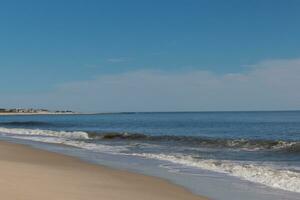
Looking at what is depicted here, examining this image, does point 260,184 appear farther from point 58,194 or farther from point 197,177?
point 58,194

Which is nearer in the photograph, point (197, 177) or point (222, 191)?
point (222, 191)

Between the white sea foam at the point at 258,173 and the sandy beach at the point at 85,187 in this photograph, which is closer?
the sandy beach at the point at 85,187

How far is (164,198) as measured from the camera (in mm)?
9523

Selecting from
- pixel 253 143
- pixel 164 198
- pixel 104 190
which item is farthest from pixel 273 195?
pixel 253 143

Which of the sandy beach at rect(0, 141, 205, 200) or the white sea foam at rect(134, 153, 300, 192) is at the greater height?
the sandy beach at rect(0, 141, 205, 200)

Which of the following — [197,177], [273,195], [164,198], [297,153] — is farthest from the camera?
[297,153]

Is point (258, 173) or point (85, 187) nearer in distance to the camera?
point (85, 187)

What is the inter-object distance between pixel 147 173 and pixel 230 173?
8.76 feet

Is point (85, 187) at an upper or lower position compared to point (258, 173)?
upper

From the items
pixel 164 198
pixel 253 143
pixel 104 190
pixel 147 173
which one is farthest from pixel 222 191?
pixel 253 143

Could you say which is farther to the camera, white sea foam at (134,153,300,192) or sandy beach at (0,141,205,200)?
white sea foam at (134,153,300,192)

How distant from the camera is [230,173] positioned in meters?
14.5

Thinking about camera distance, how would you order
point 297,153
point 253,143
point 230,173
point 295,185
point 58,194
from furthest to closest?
point 253,143, point 297,153, point 230,173, point 295,185, point 58,194

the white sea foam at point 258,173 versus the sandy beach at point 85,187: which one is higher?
the sandy beach at point 85,187
